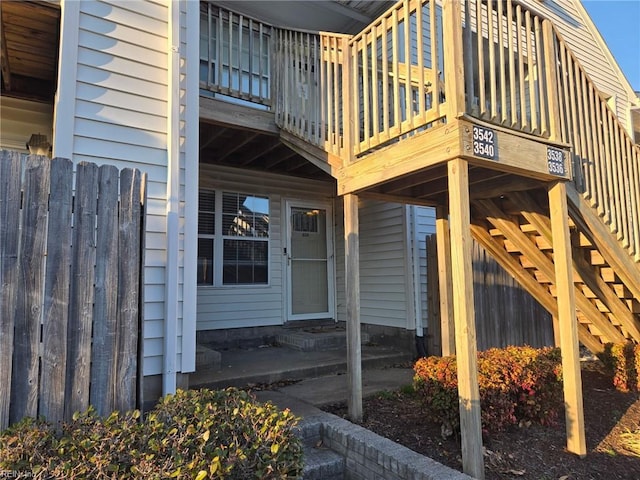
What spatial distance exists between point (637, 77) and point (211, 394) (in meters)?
13.2

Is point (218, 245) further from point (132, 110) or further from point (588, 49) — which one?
point (588, 49)

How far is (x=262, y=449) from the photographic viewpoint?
6.17ft

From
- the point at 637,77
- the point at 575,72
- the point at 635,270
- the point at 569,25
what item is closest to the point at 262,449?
the point at 635,270

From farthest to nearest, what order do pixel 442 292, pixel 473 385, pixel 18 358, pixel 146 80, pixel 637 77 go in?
pixel 637 77
pixel 442 292
pixel 146 80
pixel 473 385
pixel 18 358

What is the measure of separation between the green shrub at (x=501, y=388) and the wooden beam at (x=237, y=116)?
3284 mm

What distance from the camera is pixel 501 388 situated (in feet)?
9.59

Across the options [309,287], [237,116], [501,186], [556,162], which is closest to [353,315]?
[501,186]

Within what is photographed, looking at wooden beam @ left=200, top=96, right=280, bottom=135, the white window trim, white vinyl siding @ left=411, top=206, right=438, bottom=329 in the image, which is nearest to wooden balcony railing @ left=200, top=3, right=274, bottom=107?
wooden beam @ left=200, top=96, right=280, bottom=135

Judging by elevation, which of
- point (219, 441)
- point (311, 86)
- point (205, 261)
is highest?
point (311, 86)

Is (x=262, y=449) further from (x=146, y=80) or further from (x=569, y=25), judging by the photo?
(x=569, y=25)

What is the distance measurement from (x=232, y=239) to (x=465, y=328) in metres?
4.25

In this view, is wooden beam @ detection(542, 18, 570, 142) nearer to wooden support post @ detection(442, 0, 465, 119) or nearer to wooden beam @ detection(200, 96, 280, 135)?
wooden support post @ detection(442, 0, 465, 119)

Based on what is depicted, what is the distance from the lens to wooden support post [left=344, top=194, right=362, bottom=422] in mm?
3363

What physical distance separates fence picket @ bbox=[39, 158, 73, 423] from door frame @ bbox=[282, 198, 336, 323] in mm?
4330
